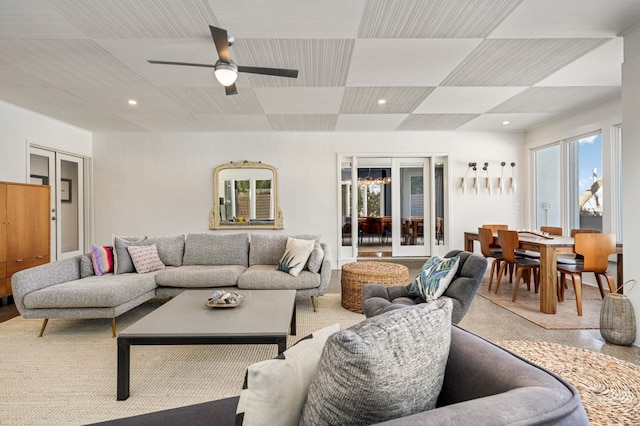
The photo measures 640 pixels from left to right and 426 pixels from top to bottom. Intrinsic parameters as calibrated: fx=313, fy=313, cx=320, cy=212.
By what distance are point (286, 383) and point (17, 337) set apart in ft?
11.1

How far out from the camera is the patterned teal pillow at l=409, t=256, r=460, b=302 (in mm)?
2406

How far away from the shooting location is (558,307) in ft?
11.8

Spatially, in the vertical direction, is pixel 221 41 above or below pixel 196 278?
above

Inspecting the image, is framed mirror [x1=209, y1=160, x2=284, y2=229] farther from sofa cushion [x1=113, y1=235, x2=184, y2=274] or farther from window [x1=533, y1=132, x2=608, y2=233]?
window [x1=533, y1=132, x2=608, y2=233]

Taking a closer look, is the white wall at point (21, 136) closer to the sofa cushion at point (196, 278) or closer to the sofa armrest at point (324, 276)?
the sofa cushion at point (196, 278)

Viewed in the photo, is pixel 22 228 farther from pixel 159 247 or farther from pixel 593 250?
pixel 593 250

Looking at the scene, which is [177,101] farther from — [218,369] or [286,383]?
[286,383]

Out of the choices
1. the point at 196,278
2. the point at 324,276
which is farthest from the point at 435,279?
the point at 196,278

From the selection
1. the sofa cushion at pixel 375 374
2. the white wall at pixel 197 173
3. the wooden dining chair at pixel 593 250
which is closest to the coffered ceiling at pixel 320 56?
the white wall at pixel 197 173

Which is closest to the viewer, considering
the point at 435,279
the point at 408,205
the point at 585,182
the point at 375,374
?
the point at 375,374

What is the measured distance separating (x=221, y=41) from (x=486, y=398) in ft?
8.24

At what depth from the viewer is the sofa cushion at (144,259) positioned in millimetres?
3615

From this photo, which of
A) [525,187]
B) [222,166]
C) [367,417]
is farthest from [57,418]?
[525,187]

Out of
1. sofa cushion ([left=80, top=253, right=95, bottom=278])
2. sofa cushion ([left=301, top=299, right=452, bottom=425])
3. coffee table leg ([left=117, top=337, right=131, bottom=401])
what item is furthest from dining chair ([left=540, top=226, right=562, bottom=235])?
sofa cushion ([left=80, top=253, right=95, bottom=278])
